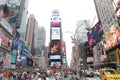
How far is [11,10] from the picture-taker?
3661 inches

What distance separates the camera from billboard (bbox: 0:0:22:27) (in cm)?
9069

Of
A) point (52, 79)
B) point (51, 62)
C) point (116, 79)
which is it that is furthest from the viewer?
point (51, 62)

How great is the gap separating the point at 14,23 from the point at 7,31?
26977 millimetres

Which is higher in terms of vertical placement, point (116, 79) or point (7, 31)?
point (7, 31)

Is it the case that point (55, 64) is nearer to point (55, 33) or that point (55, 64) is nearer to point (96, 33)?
point (55, 33)

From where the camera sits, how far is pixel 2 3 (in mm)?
95125

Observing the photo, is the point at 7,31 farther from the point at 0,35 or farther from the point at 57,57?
the point at 57,57

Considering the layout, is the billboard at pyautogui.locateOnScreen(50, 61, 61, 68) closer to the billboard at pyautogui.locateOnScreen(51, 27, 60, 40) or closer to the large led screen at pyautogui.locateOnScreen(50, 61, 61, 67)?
the large led screen at pyautogui.locateOnScreen(50, 61, 61, 67)

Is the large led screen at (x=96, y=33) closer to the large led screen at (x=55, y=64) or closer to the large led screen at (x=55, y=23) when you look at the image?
the large led screen at (x=55, y=64)

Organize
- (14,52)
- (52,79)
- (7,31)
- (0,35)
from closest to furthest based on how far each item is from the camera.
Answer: (52,79) → (0,35) → (7,31) → (14,52)

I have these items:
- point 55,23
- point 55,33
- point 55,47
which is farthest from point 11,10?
point 55,23

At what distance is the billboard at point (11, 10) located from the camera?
90688 millimetres

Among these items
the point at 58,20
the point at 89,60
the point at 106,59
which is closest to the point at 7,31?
the point at 106,59

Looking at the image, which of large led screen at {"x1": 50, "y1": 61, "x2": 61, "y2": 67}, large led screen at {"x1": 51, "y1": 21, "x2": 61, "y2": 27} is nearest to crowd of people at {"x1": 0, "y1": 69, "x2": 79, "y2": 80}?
large led screen at {"x1": 50, "y1": 61, "x2": 61, "y2": 67}
